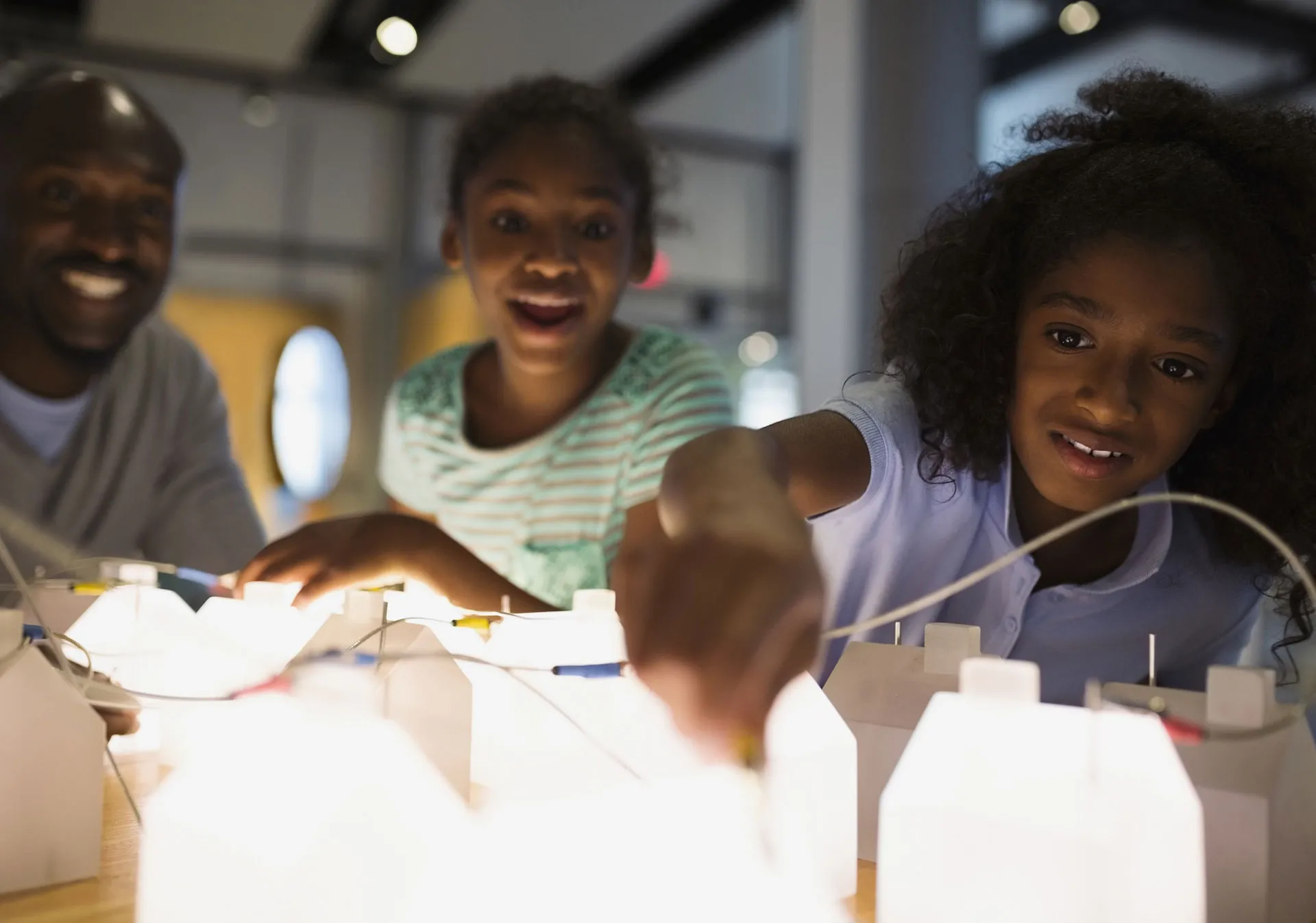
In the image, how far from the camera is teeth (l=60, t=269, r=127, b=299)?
119 cm

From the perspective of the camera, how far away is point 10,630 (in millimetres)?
566

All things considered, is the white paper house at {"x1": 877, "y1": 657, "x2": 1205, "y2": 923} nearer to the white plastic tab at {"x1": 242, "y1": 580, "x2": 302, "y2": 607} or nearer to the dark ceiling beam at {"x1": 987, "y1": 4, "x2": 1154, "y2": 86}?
the white plastic tab at {"x1": 242, "y1": 580, "x2": 302, "y2": 607}

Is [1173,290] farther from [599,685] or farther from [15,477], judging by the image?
[15,477]

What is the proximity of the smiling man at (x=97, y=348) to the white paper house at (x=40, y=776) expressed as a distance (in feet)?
2.28

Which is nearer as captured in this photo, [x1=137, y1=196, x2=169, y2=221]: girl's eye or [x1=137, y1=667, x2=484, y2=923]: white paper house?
[x1=137, y1=667, x2=484, y2=923]: white paper house

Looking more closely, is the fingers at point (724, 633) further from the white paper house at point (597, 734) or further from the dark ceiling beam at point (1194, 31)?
the dark ceiling beam at point (1194, 31)

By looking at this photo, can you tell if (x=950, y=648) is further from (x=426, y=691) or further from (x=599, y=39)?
(x=599, y=39)

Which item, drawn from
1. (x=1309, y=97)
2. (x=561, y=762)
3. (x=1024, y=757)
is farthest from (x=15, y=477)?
(x=1309, y=97)

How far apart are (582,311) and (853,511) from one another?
52cm

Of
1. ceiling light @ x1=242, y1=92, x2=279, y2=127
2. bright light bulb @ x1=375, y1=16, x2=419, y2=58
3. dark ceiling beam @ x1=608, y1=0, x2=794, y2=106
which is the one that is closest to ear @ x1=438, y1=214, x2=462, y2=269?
bright light bulb @ x1=375, y1=16, x2=419, y2=58

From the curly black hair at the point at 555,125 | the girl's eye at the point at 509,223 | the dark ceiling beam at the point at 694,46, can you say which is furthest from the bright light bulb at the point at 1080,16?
the girl's eye at the point at 509,223

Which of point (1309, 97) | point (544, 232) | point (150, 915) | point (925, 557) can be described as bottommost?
point (150, 915)

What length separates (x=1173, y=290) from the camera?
742 millimetres

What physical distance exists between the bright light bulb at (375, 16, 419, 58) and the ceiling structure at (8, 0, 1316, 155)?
135 millimetres
